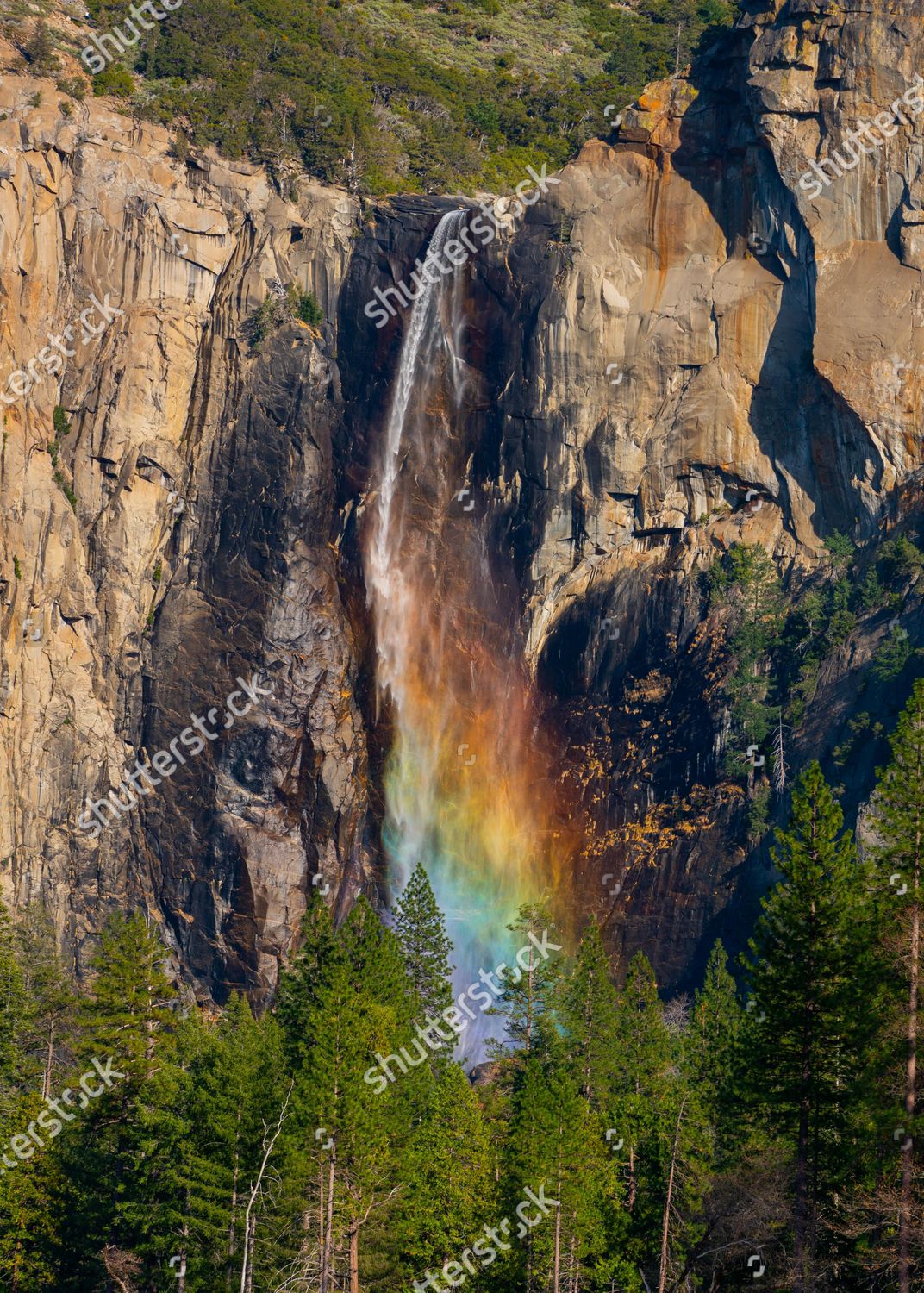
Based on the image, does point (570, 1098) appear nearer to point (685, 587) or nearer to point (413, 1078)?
point (413, 1078)

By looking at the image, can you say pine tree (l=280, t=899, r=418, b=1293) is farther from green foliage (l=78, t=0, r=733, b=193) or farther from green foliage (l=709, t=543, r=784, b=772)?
green foliage (l=78, t=0, r=733, b=193)

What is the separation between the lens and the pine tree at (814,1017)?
35188mm

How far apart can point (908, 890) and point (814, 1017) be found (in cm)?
401

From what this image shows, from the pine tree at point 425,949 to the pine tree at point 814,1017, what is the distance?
56.2 ft

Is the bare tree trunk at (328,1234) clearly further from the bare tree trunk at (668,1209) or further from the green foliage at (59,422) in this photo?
the green foliage at (59,422)

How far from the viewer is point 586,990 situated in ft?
159

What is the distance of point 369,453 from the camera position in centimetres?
7706

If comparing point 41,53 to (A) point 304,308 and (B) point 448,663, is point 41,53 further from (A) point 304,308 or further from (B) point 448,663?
(B) point 448,663

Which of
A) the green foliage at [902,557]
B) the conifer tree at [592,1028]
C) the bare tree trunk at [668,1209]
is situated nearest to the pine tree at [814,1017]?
the bare tree trunk at [668,1209]

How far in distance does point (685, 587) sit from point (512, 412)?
11.3m

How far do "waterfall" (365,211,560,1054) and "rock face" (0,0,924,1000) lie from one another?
107 centimetres

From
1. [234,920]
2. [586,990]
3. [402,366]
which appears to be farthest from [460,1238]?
[402,366]

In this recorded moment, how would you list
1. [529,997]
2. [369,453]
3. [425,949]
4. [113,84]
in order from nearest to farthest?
1. [529,997]
2. [425,949]
3. [369,453]
4. [113,84]

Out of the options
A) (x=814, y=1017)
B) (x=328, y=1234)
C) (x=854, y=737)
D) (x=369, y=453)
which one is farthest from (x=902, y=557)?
(x=328, y=1234)
